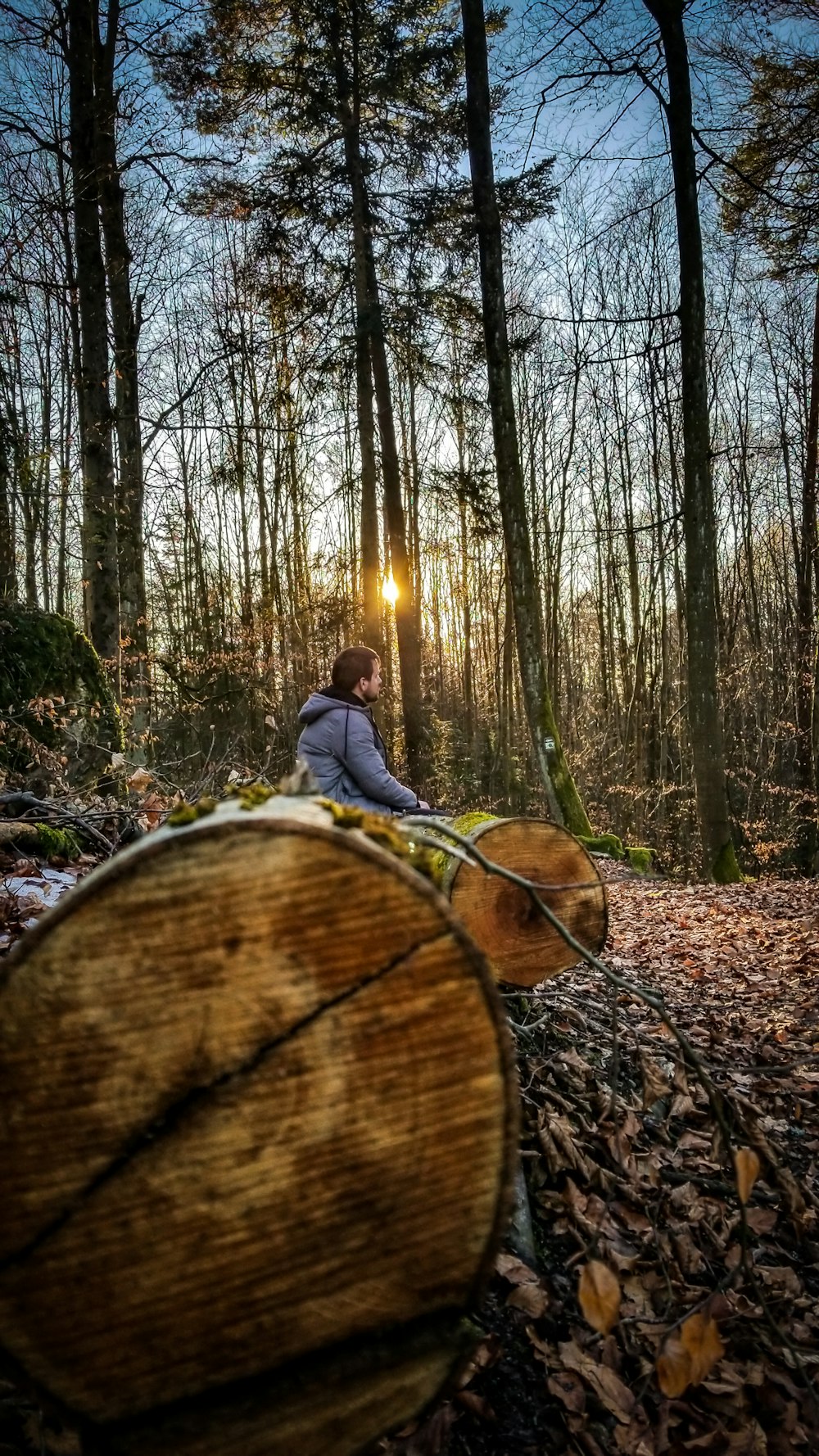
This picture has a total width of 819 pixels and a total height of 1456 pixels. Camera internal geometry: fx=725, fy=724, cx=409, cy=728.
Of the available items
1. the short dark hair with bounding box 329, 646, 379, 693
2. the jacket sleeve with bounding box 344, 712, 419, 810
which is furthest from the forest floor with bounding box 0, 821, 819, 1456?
the short dark hair with bounding box 329, 646, 379, 693

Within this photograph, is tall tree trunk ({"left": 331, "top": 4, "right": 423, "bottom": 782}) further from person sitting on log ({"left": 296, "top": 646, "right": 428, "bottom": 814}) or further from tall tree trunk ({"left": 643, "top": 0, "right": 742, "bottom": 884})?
person sitting on log ({"left": 296, "top": 646, "right": 428, "bottom": 814})

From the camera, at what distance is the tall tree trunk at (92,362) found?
8156mm

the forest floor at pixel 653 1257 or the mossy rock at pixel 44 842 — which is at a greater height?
the mossy rock at pixel 44 842

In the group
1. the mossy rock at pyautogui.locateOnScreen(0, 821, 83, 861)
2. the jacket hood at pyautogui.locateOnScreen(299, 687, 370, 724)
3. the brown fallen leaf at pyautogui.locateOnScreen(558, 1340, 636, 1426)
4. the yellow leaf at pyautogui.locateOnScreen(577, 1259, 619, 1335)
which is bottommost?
the brown fallen leaf at pyautogui.locateOnScreen(558, 1340, 636, 1426)

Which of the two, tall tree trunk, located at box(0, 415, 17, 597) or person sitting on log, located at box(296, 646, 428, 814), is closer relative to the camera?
person sitting on log, located at box(296, 646, 428, 814)

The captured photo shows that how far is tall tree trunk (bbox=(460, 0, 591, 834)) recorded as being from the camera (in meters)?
8.95

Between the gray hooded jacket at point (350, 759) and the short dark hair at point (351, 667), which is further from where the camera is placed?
the short dark hair at point (351, 667)

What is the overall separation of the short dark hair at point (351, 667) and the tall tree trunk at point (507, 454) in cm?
508

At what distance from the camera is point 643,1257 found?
93.6 inches

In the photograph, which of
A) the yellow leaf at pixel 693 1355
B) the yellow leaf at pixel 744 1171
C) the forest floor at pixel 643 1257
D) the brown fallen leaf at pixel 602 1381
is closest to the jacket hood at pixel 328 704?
the forest floor at pixel 643 1257

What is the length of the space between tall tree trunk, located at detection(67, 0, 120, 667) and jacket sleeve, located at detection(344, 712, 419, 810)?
5444 millimetres

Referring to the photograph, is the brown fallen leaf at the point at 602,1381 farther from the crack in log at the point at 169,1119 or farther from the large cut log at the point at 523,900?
the crack in log at the point at 169,1119

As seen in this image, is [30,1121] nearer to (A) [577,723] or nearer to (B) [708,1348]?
(B) [708,1348]

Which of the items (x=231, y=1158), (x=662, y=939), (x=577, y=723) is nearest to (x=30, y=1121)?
(x=231, y=1158)
